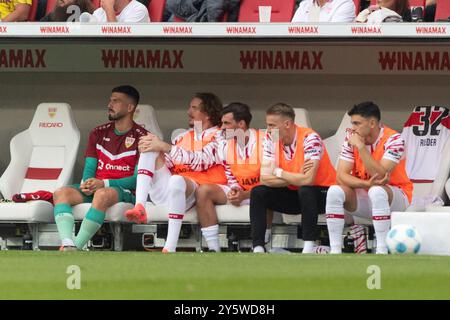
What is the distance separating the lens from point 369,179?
10.9 m

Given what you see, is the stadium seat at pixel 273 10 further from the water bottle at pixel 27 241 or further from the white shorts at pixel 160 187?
the water bottle at pixel 27 241

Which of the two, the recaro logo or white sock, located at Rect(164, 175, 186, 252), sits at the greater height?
the recaro logo

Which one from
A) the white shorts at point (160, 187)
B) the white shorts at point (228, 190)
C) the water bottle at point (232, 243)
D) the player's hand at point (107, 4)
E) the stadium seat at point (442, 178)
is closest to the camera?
the white shorts at point (228, 190)

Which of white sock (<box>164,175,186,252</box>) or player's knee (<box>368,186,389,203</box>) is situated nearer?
player's knee (<box>368,186,389,203</box>)

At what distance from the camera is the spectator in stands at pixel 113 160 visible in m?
11.6

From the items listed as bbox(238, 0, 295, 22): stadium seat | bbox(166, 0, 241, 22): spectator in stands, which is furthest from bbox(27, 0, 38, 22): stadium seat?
bbox(238, 0, 295, 22): stadium seat

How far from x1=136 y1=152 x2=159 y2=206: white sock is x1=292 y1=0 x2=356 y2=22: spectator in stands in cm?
205

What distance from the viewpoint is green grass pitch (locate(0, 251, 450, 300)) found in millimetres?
6712

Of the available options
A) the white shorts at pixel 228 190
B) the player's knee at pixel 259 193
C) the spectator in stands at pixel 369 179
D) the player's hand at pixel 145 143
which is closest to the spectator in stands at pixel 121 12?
the player's hand at pixel 145 143

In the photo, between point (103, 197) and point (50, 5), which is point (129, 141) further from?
point (50, 5)

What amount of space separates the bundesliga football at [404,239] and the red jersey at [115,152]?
3.24 metres

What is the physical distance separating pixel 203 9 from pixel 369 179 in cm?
261

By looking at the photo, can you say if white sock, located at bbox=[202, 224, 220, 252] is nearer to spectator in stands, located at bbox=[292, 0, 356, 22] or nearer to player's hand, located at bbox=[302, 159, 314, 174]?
player's hand, located at bbox=[302, 159, 314, 174]
